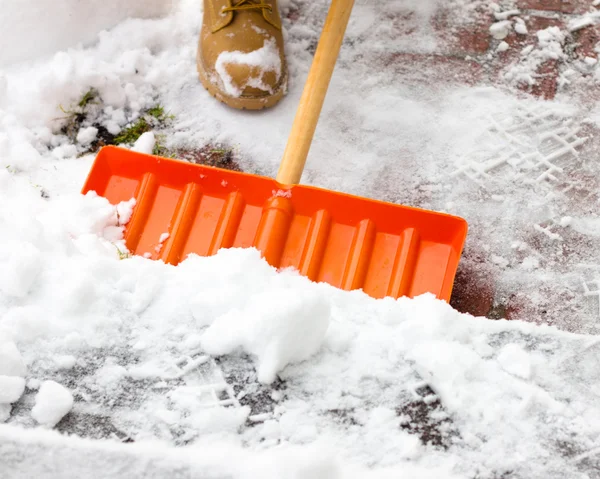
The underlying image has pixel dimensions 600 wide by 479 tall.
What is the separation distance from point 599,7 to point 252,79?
3.79ft

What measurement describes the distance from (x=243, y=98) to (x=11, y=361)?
0.98 metres

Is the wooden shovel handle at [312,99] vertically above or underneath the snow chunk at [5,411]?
above

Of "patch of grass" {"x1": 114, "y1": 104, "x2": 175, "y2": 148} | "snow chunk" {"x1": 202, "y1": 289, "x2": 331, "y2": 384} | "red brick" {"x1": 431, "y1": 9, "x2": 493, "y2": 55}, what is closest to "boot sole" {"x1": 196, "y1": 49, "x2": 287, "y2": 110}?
"patch of grass" {"x1": 114, "y1": 104, "x2": 175, "y2": 148}

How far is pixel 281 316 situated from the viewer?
3.28ft

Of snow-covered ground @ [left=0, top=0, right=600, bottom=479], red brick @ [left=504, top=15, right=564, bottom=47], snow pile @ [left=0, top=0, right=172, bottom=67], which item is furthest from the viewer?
red brick @ [left=504, top=15, right=564, bottom=47]

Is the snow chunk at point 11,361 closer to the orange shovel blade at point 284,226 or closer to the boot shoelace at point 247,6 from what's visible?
the orange shovel blade at point 284,226

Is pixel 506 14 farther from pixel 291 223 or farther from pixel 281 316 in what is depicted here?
pixel 281 316

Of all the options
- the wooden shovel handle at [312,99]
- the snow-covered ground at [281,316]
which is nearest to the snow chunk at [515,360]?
the snow-covered ground at [281,316]

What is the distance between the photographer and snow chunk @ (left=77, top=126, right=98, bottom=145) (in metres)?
1.66

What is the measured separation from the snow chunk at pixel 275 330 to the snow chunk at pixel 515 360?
30 cm

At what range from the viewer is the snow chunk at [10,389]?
93 centimetres

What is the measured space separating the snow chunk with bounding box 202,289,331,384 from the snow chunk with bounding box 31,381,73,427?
0.23 metres

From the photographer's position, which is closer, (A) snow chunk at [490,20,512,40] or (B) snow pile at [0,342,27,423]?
(B) snow pile at [0,342,27,423]

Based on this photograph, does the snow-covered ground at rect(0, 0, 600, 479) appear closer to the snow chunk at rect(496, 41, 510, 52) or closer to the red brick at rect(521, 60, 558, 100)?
the red brick at rect(521, 60, 558, 100)
